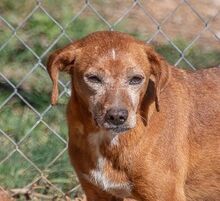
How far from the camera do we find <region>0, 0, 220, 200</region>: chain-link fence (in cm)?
607

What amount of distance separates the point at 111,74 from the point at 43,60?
6.87 feet

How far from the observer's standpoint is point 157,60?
4957 mm

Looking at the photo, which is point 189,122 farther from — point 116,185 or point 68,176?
point 68,176

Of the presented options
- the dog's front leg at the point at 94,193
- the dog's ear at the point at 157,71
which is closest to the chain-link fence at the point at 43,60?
the dog's front leg at the point at 94,193

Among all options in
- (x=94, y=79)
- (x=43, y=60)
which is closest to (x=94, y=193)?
(x=94, y=79)

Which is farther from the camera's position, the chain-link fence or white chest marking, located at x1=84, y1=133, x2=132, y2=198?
the chain-link fence

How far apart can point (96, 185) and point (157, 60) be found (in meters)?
0.70

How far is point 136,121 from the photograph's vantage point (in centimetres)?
493

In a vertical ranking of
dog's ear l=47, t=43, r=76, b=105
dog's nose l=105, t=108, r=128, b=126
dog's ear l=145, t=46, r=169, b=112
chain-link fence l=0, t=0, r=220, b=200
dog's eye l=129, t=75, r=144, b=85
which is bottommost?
chain-link fence l=0, t=0, r=220, b=200

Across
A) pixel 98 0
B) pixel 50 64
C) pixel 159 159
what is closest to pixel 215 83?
pixel 159 159

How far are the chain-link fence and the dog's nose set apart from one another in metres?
1.39

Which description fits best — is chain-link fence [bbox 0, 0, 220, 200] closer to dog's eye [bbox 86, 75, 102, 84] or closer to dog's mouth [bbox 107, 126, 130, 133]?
dog's eye [bbox 86, 75, 102, 84]

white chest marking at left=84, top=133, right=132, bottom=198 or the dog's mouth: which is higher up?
the dog's mouth

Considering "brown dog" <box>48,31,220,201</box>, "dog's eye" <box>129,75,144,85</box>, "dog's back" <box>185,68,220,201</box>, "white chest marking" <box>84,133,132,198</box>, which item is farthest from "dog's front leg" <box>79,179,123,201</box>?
"dog's eye" <box>129,75,144,85</box>
